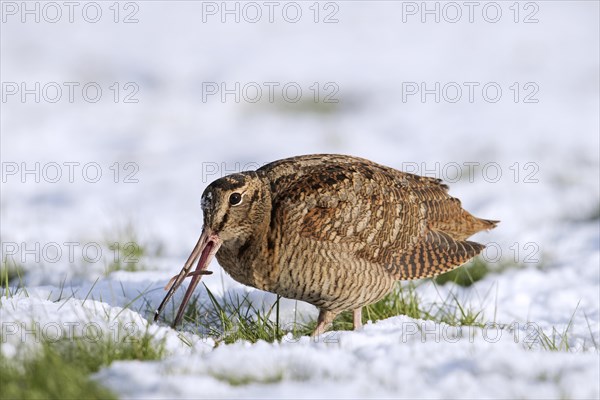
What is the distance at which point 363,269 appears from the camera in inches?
198

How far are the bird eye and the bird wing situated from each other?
223 mm

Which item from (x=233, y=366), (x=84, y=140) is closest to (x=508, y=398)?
(x=233, y=366)

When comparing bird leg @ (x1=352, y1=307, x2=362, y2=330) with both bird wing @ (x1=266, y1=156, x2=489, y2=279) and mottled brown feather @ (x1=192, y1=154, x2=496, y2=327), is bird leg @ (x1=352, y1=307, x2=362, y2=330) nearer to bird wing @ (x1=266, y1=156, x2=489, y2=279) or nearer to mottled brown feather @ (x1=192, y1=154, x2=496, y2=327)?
mottled brown feather @ (x1=192, y1=154, x2=496, y2=327)

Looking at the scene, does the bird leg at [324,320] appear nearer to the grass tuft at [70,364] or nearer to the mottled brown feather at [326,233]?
the mottled brown feather at [326,233]

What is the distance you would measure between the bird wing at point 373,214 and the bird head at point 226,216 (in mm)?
119

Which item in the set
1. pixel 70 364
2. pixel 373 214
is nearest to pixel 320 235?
pixel 373 214

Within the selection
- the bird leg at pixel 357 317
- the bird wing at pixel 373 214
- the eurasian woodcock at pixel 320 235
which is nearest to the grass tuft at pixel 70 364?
the eurasian woodcock at pixel 320 235

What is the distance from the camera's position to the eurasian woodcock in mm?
4938

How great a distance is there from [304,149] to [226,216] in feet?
21.3

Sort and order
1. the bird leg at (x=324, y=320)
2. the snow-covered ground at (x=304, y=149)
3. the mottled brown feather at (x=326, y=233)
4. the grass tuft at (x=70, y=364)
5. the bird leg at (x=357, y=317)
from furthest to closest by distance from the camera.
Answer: the bird leg at (x=357, y=317)
the bird leg at (x=324, y=320)
the mottled brown feather at (x=326, y=233)
the snow-covered ground at (x=304, y=149)
the grass tuft at (x=70, y=364)

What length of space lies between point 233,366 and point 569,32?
48.1 ft

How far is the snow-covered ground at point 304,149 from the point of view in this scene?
3.55 metres

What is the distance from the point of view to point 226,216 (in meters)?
5.08

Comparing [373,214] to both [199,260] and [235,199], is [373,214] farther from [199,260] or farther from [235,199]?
[199,260]
